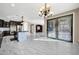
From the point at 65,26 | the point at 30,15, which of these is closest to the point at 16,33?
the point at 30,15

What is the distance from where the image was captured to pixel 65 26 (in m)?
5.49

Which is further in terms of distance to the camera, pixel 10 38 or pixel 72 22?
pixel 72 22

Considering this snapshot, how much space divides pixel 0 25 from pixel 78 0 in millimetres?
2889

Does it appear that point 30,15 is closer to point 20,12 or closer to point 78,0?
point 20,12

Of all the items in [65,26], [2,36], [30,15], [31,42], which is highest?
[30,15]

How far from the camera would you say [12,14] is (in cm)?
418

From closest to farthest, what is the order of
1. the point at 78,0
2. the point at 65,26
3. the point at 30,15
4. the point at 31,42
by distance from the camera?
the point at 78,0, the point at 30,15, the point at 31,42, the point at 65,26

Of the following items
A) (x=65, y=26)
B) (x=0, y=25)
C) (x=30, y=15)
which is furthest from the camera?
(x=65, y=26)

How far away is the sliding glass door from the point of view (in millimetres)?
5461

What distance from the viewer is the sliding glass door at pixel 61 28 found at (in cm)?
546

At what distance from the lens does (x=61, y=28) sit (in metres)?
5.80

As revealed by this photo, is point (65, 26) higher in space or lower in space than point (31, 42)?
higher

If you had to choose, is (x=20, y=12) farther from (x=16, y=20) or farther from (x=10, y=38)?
(x=10, y=38)

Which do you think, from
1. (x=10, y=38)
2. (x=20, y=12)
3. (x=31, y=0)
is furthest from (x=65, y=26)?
(x=31, y=0)
